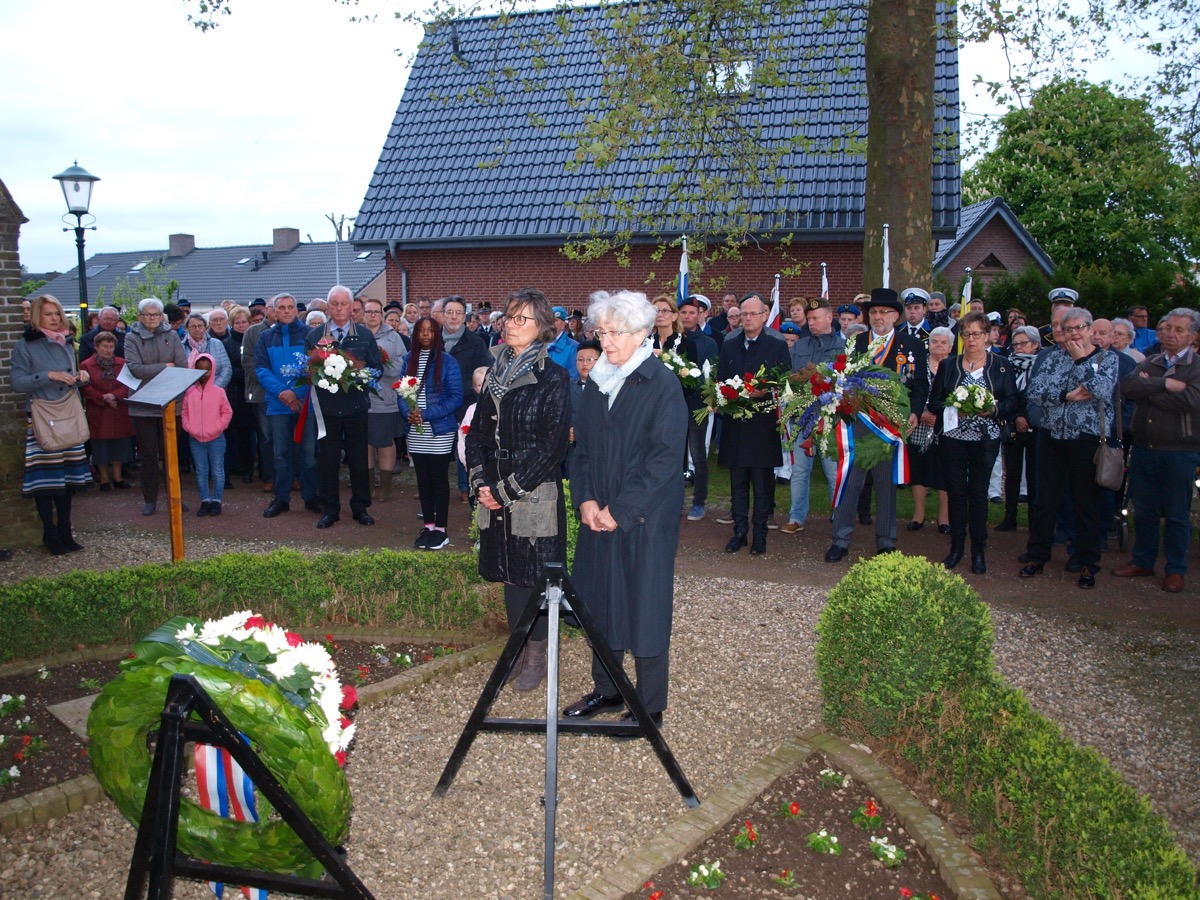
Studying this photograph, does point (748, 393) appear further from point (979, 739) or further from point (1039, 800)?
point (1039, 800)

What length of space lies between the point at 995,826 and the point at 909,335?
582cm

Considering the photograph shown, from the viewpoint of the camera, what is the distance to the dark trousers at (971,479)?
322 inches

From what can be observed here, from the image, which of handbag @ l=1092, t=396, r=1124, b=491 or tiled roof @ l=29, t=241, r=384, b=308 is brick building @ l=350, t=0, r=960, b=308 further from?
tiled roof @ l=29, t=241, r=384, b=308

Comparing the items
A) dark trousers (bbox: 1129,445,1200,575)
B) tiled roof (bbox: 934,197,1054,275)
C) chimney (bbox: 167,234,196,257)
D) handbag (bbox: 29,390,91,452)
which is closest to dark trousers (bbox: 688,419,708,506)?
dark trousers (bbox: 1129,445,1200,575)

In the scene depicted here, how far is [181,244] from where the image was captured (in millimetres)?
58781

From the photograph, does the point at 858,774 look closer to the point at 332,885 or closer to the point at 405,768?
the point at 405,768

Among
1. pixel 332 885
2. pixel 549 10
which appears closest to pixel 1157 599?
pixel 332 885

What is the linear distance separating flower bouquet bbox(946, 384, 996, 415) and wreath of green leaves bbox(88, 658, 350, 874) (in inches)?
254

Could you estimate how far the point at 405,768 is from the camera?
15.5 feet

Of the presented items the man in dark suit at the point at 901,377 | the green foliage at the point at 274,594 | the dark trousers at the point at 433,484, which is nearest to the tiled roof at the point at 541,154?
the dark trousers at the point at 433,484

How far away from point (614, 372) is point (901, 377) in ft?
15.1

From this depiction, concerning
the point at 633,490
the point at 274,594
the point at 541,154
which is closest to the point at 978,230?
the point at 541,154

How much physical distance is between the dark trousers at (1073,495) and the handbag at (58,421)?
8.54 metres

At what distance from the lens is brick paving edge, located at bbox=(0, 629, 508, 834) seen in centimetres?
417
